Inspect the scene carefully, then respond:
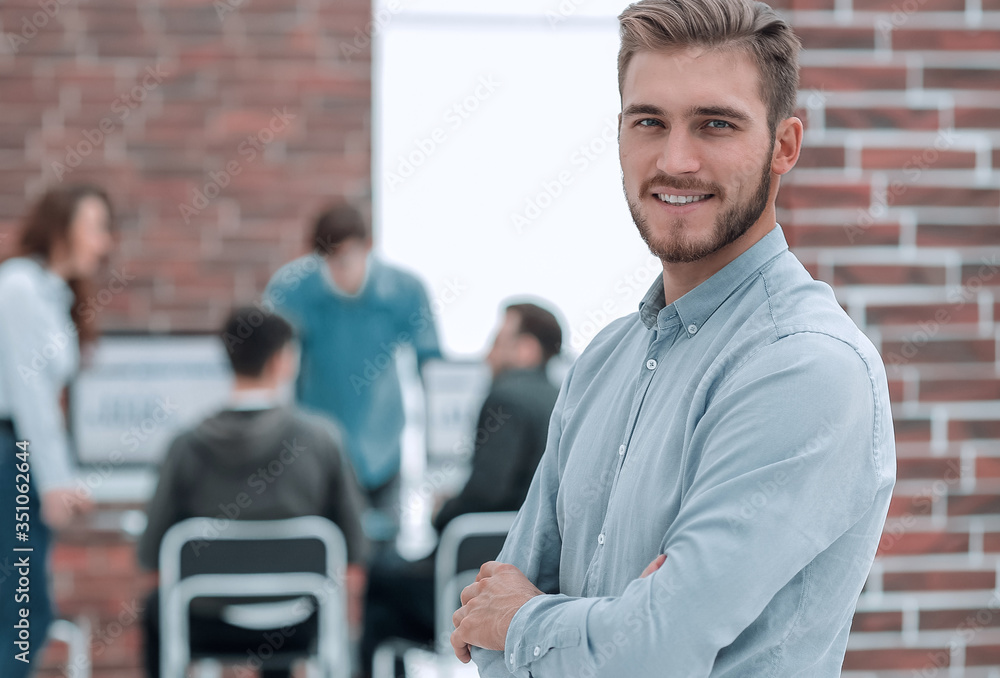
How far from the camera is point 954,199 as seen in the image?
224 centimetres

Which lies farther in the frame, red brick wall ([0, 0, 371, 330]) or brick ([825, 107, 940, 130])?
red brick wall ([0, 0, 371, 330])

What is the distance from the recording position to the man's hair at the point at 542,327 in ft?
10.9

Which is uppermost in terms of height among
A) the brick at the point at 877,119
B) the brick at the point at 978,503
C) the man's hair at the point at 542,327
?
the brick at the point at 877,119

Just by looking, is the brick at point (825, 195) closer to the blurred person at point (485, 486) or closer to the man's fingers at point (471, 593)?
A: the blurred person at point (485, 486)

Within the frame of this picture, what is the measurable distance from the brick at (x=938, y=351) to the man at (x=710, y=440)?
4.00 feet

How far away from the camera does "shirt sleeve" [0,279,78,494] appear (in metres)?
2.91

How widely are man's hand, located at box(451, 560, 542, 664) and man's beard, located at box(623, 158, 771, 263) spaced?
16.2 inches

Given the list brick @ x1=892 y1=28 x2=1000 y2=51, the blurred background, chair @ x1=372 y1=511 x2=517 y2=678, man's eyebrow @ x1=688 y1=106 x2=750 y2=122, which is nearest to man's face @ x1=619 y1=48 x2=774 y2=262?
man's eyebrow @ x1=688 y1=106 x2=750 y2=122

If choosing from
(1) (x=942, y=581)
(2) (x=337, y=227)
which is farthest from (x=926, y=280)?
(2) (x=337, y=227)

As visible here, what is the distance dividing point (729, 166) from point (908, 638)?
1.62 meters

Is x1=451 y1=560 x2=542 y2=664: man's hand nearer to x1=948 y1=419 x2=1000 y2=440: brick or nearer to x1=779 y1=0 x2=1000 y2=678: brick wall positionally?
x1=779 y1=0 x2=1000 y2=678: brick wall

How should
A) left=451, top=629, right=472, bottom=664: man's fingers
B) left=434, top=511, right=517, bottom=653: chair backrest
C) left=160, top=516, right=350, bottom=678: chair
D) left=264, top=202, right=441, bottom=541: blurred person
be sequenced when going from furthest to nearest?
left=264, top=202, right=441, bottom=541: blurred person
left=434, top=511, right=517, bottom=653: chair backrest
left=160, top=516, right=350, bottom=678: chair
left=451, top=629, right=472, bottom=664: man's fingers

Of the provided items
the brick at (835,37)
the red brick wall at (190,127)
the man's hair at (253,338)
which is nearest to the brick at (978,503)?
the brick at (835,37)

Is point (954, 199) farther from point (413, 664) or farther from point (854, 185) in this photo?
point (413, 664)
